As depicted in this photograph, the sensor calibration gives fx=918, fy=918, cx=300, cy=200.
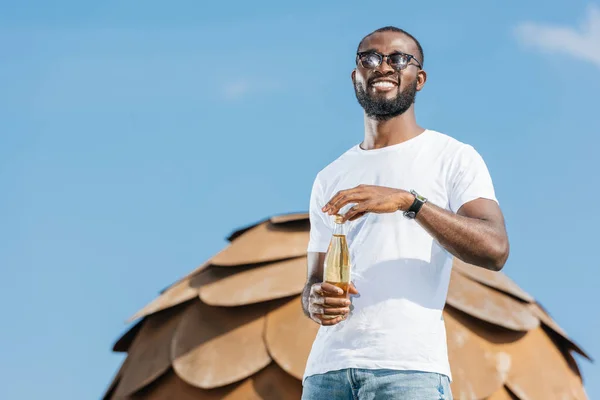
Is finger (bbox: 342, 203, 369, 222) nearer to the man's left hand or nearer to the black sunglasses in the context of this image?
the man's left hand

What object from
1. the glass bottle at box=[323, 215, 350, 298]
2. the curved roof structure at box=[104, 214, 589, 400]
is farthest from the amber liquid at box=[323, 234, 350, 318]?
the curved roof structure at box=[104, 214, 589, 400]

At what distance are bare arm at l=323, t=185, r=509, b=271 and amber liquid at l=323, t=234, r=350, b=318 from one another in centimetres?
14

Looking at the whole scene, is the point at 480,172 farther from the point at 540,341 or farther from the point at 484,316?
the point at 540,341

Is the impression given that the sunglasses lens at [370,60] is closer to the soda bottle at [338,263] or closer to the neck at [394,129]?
the neck at [394,129]

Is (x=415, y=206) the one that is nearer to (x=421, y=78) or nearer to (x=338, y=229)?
(x=338, y=229)

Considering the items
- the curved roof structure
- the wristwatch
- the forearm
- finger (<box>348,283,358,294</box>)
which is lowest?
the curved roof structure

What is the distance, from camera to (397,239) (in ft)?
8.59

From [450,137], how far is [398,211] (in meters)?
0.31

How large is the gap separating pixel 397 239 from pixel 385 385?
0.41m

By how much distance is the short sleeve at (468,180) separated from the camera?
8.43 feet

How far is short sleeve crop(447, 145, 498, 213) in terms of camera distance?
8.43 ft

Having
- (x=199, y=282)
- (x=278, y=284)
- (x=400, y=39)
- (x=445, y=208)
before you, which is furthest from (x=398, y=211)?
(x=199, y=282)

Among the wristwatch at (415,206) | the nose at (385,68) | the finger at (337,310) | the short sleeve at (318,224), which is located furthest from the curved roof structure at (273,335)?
the wristwatch at (415,206)

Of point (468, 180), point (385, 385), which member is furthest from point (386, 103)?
point (385, 385)
